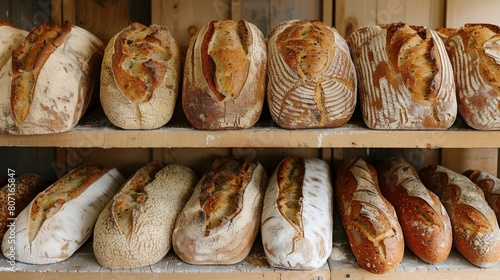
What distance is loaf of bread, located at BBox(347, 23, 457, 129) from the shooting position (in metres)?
1.43

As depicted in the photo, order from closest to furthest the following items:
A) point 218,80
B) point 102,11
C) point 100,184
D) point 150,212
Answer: point 218,80, point 150,212, point 100,184, point 102,11

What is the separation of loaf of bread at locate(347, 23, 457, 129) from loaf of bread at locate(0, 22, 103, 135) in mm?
902

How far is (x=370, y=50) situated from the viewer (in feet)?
5.15

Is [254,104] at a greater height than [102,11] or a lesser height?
lesser

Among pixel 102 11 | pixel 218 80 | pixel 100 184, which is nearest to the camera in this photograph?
pixel 218 80

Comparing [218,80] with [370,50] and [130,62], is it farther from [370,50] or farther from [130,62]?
[370,50]

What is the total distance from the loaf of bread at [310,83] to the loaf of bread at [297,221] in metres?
0.27

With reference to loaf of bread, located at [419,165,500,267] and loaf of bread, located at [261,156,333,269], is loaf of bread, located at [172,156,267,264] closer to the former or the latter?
loaf of bread, located at [261,156,333,269]

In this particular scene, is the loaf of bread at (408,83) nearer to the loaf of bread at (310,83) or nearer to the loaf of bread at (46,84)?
the loaf of bread at (310,83)

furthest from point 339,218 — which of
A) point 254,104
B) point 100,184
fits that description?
point 100,184

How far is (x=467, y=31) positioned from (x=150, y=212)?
46.3 inches

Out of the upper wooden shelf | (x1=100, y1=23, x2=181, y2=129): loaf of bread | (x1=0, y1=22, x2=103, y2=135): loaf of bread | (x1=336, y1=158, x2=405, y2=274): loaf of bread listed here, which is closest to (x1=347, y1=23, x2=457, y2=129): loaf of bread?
the upper wooden shelf

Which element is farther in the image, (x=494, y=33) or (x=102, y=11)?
(x=102, y=11)

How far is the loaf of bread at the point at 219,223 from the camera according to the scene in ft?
4.83
